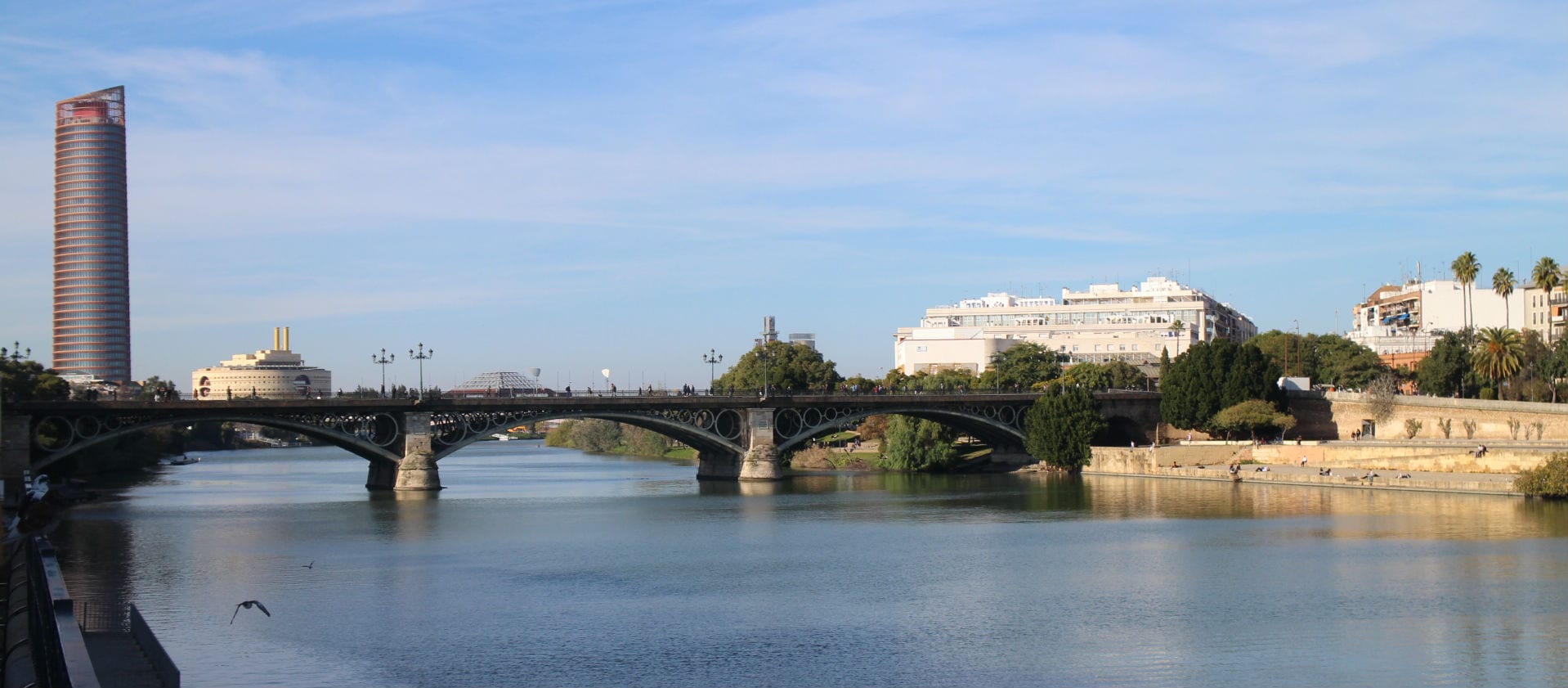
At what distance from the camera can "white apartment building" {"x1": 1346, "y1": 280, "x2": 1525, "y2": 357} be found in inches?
5817

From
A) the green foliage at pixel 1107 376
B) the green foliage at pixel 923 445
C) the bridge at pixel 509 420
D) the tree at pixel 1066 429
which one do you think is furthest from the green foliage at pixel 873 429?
the tree at pixel 1066 429

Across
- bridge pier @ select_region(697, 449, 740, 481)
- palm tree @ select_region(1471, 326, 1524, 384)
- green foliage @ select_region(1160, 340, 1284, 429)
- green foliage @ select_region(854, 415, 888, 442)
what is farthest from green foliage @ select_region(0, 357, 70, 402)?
palm tree @ select_region(1471, 326, 1524, 384)

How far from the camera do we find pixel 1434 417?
90375mm

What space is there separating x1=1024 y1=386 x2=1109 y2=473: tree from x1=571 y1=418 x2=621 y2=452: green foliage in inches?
3155

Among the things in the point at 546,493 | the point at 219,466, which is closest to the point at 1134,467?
the point at 546,493

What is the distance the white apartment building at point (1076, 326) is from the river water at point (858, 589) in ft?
280

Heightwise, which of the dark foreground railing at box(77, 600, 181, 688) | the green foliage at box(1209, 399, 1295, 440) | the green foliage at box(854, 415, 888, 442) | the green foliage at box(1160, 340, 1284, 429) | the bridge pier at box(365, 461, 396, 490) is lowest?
the dark foreground railing at box(77, 600, 181, 688)

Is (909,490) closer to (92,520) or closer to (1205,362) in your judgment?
(1205,362)

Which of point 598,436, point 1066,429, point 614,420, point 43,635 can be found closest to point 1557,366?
point 1066,429

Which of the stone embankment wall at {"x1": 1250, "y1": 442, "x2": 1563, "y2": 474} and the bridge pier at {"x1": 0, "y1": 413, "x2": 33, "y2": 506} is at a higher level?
the bridge pier at {"x1": 0, "y1": 413, "x2": 33, "y2": 506}

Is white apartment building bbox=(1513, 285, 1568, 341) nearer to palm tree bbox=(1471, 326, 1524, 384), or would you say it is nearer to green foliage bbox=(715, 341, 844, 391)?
palm tree bbox=(1471, 326, 1524, 384)

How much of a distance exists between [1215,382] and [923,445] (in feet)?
70.5

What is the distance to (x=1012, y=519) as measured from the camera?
6712 centimetres

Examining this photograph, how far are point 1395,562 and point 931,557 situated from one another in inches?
604
